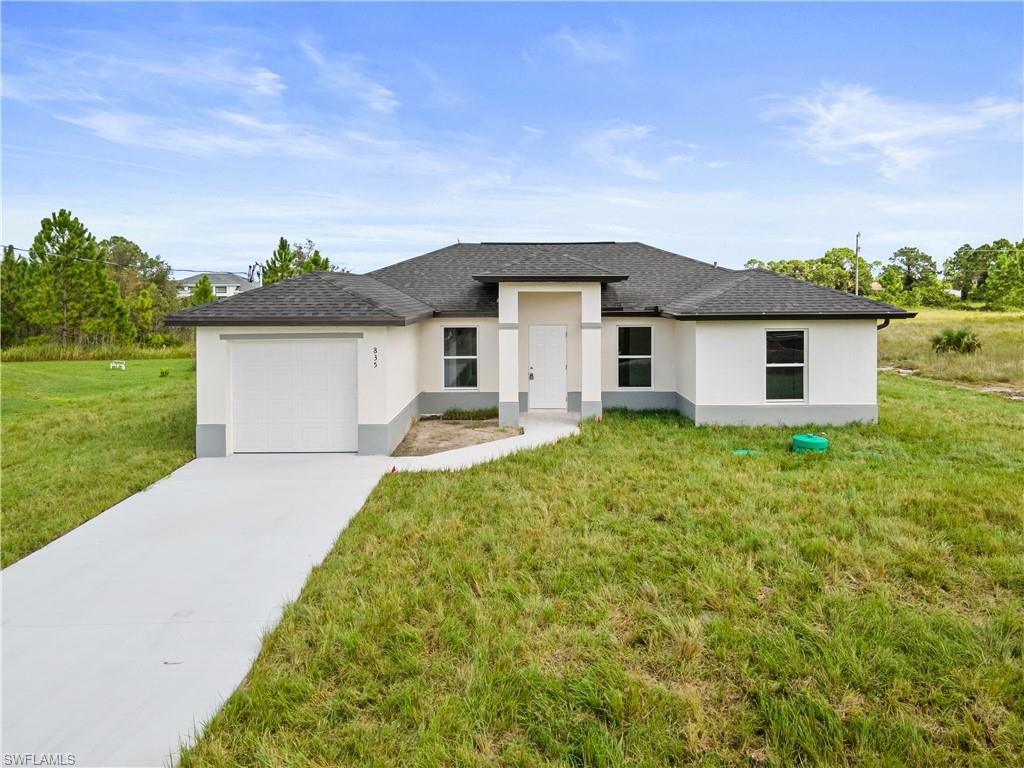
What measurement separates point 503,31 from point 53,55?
526 inches

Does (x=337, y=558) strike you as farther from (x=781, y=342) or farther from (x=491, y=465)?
(x=781, y=342)

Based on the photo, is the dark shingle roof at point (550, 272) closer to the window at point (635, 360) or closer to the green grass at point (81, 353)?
the window at point (635, 360)

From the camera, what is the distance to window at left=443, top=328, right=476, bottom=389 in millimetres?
15414

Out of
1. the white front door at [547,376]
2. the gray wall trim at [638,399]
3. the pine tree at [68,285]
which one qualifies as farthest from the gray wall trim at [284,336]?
the pine tree at [68,285]

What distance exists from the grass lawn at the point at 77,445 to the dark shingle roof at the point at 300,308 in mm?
2851

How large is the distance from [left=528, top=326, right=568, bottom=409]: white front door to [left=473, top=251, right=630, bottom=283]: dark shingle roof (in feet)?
8.34

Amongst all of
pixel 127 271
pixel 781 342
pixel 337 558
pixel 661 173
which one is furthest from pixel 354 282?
pixel 127 271

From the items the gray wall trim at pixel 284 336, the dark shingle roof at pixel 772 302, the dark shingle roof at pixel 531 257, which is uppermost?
the dark shingle roof at pixel 531 257

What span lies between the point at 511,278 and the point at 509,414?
3339 mm

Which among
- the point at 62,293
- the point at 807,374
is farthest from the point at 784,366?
the point at 62,293

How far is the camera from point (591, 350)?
526 inches

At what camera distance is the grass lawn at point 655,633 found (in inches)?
127

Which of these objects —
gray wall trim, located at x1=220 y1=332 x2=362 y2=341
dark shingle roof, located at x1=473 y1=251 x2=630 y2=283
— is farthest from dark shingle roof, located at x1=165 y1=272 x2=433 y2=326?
dark shingle roof, located at x1=473 y1=251 x2=630 y2=283

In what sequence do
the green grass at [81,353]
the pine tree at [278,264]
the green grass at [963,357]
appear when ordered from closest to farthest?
the green grass at [963,357] < the green grass at [81,353] < the pine tree at [278,264]
